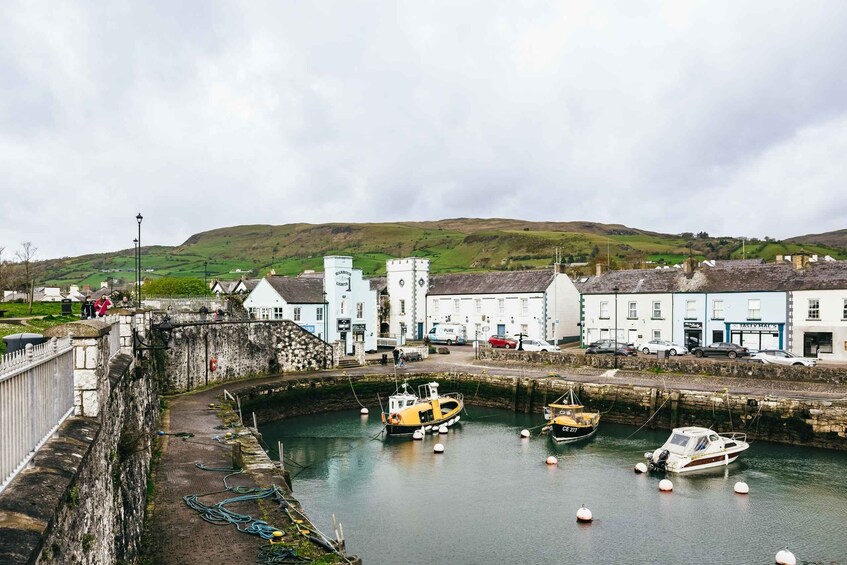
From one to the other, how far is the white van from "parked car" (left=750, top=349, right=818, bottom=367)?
2310 centimetres

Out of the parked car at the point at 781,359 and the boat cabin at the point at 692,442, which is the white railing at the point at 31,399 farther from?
the parked car at the point at 781,359

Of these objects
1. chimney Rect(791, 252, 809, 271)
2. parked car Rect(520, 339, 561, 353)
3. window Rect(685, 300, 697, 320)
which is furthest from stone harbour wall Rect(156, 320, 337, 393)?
chimney Rect(791, 252, 809, 271)

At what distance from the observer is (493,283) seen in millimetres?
54844

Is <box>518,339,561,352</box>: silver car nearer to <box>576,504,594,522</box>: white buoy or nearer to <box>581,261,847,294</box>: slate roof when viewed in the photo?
<box>581,261,847,294</box>: slate roof

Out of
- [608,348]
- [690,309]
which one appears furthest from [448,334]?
[690,309]

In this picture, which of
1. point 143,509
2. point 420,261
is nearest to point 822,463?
point 143,509

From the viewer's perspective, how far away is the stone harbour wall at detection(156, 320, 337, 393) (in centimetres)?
3120

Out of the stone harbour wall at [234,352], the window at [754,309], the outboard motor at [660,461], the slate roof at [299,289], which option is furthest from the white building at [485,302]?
the outboard motor at [660,461]

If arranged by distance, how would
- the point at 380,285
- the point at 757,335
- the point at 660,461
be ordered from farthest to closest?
1. the point at 380,285
2. the point at 757,335
3. the point at 660,461

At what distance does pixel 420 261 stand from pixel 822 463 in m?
36.2

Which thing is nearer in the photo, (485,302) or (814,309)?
(814,309)

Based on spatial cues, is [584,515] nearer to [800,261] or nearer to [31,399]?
[31,399]

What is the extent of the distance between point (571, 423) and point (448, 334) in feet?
83.5

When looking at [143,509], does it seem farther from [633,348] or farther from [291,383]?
[633,348]
